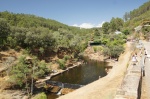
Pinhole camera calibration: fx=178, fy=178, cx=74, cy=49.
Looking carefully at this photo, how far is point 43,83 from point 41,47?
18.8m

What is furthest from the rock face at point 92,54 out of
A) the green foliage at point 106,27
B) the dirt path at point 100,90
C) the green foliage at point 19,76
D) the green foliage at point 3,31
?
the green foliage at point 19,76

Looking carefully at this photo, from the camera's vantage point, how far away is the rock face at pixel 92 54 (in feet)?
219

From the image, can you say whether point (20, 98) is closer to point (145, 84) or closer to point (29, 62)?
point (29, 62)

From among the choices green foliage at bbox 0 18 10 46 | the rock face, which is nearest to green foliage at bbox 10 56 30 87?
green foliage at bbox 0 18 10 46

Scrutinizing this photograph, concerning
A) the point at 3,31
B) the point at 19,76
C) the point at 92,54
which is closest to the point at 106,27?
the point at 92,54

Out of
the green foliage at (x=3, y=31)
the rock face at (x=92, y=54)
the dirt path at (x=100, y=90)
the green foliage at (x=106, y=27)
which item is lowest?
the dirt path at (x=100, y=90)

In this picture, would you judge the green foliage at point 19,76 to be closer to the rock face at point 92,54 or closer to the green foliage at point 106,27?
the rock face at point 92,54

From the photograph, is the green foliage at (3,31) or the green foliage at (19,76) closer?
the green foliage at (19,76)

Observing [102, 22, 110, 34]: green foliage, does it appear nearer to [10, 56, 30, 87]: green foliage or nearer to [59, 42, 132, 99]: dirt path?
[59, 42, 132, 99]: dirt path

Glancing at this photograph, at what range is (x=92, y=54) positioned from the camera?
2869 inches

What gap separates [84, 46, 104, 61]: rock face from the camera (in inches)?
2630

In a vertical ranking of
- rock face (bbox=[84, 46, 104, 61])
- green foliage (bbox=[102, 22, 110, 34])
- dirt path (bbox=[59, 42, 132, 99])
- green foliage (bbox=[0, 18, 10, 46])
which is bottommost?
dirt path (bbox=[59, 42, 132, 99])

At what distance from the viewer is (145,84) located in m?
11.7

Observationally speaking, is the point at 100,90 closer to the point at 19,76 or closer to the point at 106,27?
the point at 19,76
